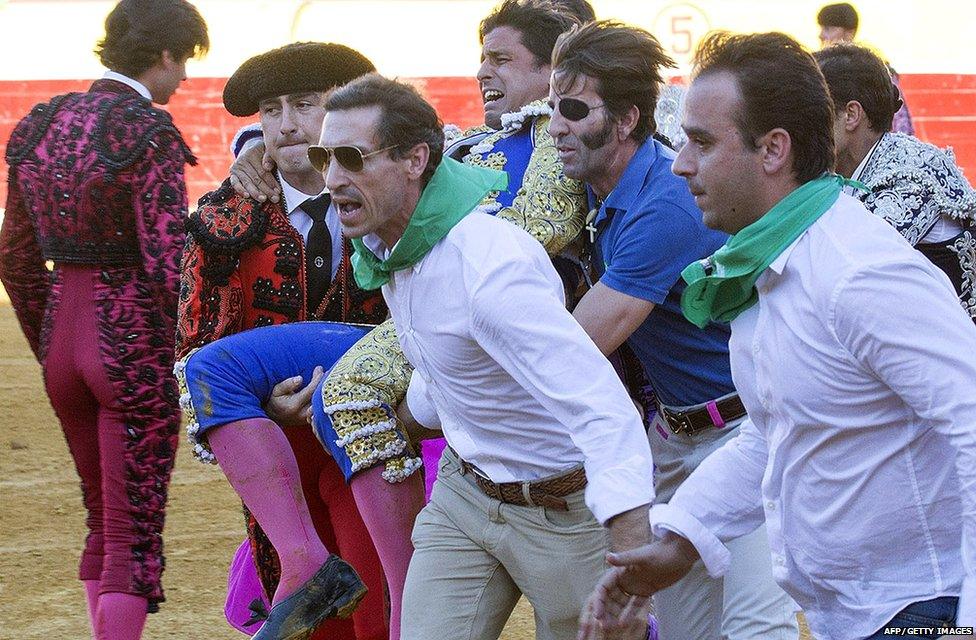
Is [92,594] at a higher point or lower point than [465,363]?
lower

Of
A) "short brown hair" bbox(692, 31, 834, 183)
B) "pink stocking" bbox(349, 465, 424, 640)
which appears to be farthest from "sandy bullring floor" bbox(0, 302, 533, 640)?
"short brown hair" bbox(692, 31, 834, 183)

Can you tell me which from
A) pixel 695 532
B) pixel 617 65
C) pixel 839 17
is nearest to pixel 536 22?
pixel 617 65

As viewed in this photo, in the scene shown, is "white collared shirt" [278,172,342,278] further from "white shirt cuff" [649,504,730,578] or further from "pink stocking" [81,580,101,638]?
"white shirt cuff" [649,504,730,578]

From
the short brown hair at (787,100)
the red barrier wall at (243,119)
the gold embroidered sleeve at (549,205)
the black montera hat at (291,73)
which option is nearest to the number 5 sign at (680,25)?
the red barrier wall at (243,119)

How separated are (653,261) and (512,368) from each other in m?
0.64

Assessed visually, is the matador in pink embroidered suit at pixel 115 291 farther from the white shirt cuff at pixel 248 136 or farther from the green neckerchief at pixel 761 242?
the green neckerchief at pixel 761 242

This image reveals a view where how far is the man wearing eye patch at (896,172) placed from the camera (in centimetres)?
381

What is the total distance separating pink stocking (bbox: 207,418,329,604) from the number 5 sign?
1449cm

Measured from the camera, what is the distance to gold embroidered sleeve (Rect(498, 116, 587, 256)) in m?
3.56

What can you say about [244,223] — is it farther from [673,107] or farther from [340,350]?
[673,107]

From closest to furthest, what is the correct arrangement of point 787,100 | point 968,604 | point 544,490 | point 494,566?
1. point 968,604
2. point 787,100
3. point 544,490
4. point 494,566

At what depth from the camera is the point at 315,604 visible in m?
3.48

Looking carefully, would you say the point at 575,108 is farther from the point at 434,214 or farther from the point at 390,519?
the point at 390,519

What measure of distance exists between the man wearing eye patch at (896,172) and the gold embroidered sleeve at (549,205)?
74 cm
